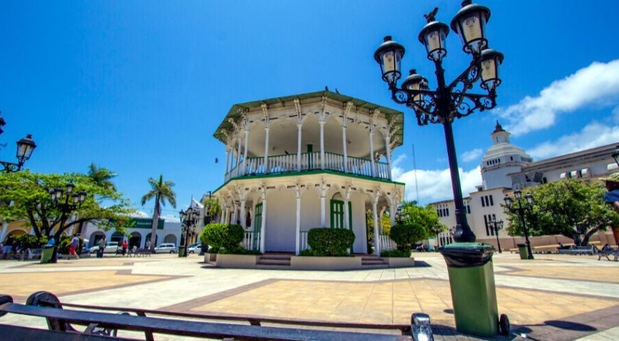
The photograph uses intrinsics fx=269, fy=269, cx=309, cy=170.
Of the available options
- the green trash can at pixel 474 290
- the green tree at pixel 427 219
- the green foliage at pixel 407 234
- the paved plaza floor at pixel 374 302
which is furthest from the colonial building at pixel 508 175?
the green trash can at pixel 474 290

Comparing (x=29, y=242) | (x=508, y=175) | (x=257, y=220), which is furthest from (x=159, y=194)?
(x=508, y=175)

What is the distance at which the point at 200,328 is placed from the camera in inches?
63.7

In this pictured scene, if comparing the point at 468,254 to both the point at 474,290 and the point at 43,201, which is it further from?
the point at 43,201

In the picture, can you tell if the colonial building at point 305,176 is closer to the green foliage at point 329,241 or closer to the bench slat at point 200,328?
the green foliage at point 329,241

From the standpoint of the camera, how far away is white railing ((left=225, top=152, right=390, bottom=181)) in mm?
14578

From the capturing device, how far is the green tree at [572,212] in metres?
29.5

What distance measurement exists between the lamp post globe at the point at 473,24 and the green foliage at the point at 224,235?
1177 cm

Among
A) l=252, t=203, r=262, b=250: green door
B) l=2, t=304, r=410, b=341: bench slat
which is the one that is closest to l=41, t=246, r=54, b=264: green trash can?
l=252, t=203, r=262, b=250: green door

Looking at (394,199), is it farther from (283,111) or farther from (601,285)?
(601,285)

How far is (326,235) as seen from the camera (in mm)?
12156

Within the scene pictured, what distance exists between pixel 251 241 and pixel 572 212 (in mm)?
37219

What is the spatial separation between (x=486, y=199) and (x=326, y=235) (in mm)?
51762

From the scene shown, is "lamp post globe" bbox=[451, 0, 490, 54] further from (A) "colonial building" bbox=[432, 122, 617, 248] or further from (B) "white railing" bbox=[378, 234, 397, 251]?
(A) "colonial building" bbox=[432, 122, 617, 248]

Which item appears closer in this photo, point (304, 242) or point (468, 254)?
point (468, 254)
